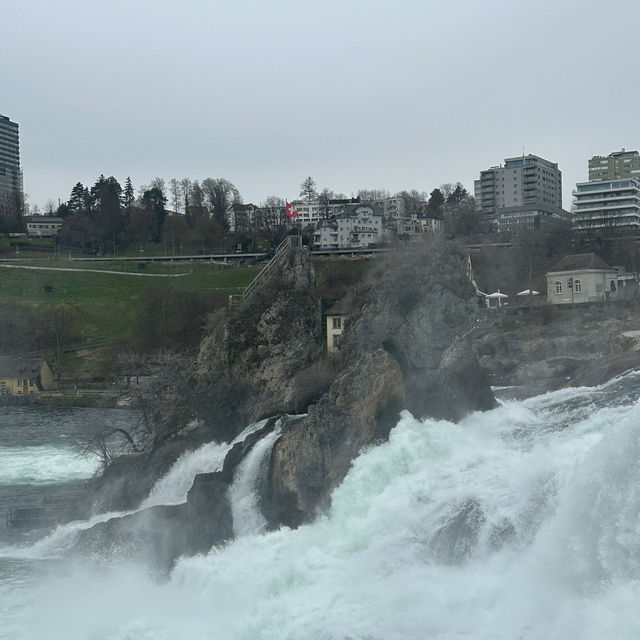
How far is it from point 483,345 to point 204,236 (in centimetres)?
7331

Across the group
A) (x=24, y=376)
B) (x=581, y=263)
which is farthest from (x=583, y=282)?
(x=24, y=376)

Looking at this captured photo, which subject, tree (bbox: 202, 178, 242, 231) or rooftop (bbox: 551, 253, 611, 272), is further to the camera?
tree (bbox: 202, 178, 242, 231)

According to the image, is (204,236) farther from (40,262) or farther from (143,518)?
(143,518)

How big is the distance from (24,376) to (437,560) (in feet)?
182

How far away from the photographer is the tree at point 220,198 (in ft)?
419

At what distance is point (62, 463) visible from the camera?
39438mm

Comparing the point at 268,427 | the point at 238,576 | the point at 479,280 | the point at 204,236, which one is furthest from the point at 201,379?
the point at 204,236

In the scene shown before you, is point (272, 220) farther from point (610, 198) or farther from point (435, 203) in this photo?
point (610, 198)

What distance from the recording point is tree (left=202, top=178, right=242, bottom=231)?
419ft

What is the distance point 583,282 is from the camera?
2013 inches

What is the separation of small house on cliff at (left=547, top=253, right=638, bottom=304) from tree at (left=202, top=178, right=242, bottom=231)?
7538 centimetres

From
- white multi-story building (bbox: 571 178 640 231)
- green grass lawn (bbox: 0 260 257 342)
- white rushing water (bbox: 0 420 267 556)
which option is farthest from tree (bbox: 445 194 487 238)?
white rushing water (bbox: 0 420 267 556)

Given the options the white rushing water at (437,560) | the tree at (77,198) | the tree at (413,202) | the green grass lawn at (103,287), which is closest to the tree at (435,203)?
the tree at (413,202)

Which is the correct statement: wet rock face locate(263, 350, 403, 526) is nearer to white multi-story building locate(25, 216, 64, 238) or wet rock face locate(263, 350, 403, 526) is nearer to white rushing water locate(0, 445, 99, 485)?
white rushing water locate(0, 445, 99, 485)
